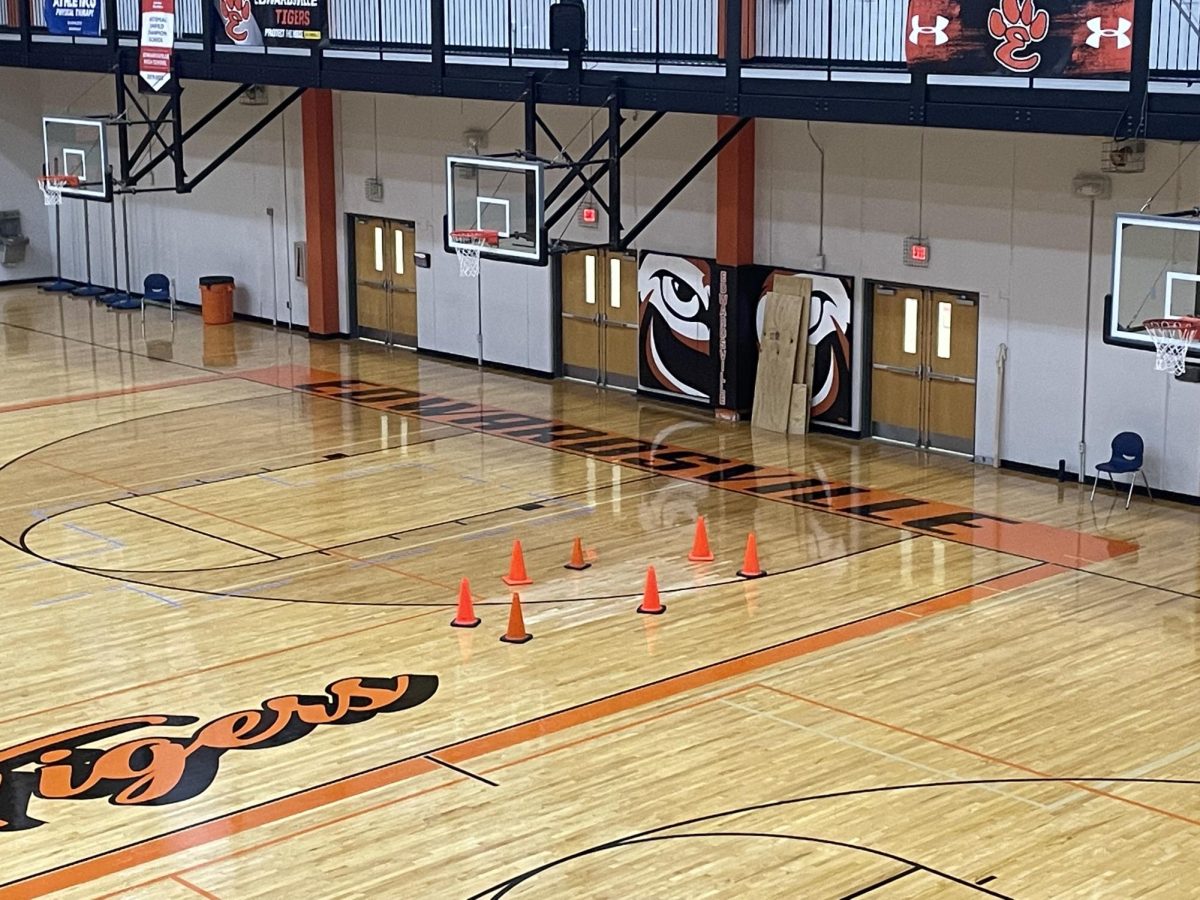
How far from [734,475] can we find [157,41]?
46.4ft

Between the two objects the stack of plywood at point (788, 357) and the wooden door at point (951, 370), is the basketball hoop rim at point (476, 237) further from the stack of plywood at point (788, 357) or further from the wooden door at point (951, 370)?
the wooden door at point (951, 370)

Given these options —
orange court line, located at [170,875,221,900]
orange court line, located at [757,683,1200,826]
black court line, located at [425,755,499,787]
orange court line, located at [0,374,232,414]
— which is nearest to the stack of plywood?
orange court line, located at [0,374,232,414]

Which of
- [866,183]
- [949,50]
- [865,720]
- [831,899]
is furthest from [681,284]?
[831,899]

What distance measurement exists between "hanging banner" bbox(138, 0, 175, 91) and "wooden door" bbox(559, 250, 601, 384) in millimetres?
7854

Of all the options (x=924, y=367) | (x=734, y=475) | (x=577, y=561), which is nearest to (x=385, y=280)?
(x=734, y=475)

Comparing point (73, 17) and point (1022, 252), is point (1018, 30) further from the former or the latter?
point (73, 17)

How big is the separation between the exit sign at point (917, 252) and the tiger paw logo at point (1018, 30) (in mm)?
4954

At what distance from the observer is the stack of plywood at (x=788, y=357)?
88.2ft

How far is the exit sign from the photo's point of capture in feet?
82.2

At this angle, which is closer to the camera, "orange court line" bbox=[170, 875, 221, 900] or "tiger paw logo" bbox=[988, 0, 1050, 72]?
"orange court line" bbox=[170, 875, 221, 900]

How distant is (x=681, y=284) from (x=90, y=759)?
611 inches

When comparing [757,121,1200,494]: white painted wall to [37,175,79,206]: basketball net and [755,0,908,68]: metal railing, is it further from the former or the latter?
[37,175,79,206]: basketball net

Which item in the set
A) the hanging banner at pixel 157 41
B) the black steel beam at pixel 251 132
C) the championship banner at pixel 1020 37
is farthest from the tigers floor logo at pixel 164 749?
the black steel beam at pixel 251 132

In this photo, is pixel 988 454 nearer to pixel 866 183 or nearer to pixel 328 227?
pixel 866 183
